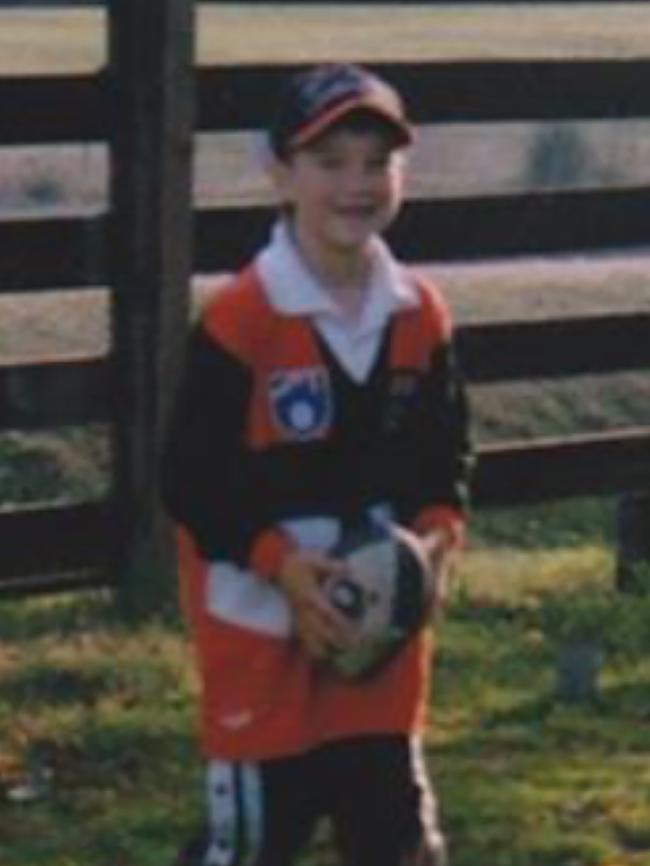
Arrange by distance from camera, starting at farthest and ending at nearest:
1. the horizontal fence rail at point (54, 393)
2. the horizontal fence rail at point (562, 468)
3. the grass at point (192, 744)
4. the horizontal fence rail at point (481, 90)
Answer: the horizontal fence rail at point (562, 468), the horizontal fence rail at point (481, 90), the horizontal fence rail at point (54, 393), the grass at point (192, 744)

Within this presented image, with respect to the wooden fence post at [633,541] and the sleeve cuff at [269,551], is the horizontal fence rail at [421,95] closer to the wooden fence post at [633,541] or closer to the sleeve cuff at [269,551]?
the wooden fence post at [633,541]

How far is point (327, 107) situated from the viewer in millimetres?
4199

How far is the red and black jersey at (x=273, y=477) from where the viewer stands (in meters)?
4.23

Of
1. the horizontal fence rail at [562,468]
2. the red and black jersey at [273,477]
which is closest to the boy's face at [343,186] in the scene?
the red and black jersey at [273,477]

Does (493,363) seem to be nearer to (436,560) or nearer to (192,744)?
(192,744)

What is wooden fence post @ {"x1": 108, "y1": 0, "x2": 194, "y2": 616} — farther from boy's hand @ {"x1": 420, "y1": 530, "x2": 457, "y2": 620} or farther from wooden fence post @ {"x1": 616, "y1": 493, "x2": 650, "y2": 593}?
boy's hand @ {"x1": 420, "y1": 530, "x2": 457, "y2": 620}

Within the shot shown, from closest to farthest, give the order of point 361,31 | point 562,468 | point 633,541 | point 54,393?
point 54,393
point 562,468
point 633,541
point 361,31

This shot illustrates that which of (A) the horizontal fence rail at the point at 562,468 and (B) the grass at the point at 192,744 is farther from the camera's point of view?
(A) the horizontal fence rail at the point at 562,468

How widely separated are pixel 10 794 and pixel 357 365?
2019mm

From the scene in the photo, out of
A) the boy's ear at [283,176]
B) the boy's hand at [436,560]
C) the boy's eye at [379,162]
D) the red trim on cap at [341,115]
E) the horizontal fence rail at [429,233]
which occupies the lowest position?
the horizontal fence rail at [429,233]

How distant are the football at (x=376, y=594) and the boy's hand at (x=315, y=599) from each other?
1cm

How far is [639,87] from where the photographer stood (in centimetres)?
770

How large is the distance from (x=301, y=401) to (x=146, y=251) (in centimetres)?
297

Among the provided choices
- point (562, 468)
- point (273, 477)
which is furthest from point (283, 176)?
point (562, 468)
